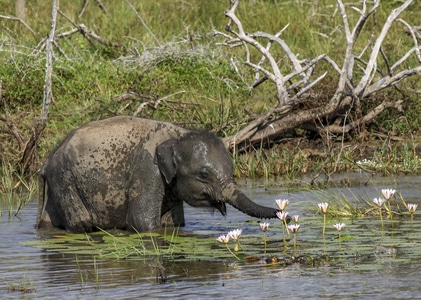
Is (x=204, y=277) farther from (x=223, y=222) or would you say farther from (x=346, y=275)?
(x=223, y=222)

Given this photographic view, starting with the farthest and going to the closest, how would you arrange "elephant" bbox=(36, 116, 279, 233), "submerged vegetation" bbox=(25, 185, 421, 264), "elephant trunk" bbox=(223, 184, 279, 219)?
"elephant" bbox=(36, 116, 279, 233) → "elephant trunk" bbox=(223, 184, 279, 219) → "submerged vegetation" bbox=(25, 185, 421, 264)

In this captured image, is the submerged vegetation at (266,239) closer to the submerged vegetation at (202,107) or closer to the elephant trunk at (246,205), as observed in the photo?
the submerged vegetation at (202,107)

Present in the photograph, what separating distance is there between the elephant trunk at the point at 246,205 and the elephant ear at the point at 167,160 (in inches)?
22.7

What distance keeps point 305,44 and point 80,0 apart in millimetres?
5048

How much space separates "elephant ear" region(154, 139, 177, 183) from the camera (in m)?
9.40

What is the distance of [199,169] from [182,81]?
6773 mm

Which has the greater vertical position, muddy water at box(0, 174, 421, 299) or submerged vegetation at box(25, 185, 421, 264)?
submerged vegetation at box(25, 185, 421, 264)

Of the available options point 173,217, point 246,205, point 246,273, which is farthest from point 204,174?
point 246,273

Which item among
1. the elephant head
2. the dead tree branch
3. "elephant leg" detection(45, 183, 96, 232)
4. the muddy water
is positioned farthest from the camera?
the dead tree branch

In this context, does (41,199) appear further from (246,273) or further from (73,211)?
(246,273)

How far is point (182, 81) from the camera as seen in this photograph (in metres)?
15.9

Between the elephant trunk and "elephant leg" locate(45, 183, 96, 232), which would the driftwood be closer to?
"elephant leg" locate(45, 183, 96, 232)

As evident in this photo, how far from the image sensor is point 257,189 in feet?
40.4

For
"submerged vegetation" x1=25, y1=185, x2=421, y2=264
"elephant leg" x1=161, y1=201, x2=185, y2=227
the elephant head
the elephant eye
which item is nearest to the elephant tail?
"submerged vegetation" x1=25, y1=185, x2=421, y2=264
